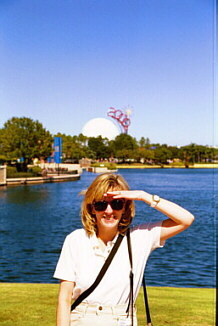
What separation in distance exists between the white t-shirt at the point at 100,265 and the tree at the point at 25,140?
51571mm

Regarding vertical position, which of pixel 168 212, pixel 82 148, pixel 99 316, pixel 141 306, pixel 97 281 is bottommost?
pixel 141 306

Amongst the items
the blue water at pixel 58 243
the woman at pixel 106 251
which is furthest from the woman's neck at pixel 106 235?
the blue water at pixel 58 243

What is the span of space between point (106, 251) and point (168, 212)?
0.99 ft

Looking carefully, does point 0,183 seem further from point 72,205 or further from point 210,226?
point 210,226

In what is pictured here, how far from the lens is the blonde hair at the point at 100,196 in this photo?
2.07 metres

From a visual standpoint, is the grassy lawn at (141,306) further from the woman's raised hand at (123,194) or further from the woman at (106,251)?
the woman's raised hand at (123,194)

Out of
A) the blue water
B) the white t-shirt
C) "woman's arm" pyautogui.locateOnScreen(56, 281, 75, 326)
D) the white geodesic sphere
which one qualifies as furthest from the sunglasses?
the white geodesic sphere

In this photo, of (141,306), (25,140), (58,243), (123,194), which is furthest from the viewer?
(25,140)

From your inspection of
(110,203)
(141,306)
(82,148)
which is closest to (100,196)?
(110,203)

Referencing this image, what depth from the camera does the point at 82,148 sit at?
8469 cm

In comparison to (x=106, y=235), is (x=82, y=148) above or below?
above

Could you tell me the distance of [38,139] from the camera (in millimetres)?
54344

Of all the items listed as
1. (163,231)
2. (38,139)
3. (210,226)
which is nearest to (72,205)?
(210,226)

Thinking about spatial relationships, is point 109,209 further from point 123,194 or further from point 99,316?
point 99,316
